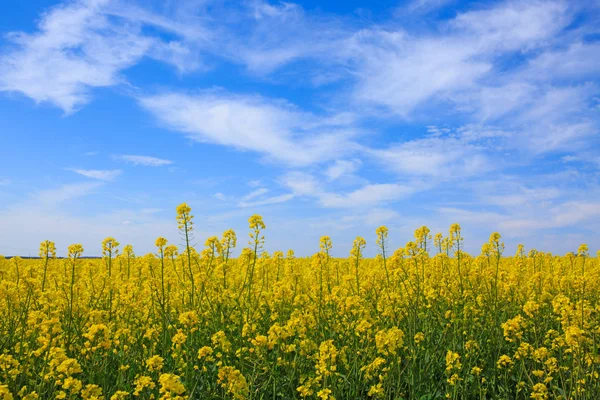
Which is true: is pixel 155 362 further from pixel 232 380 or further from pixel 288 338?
pixel 288 338

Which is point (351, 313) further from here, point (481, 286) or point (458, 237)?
point (481, 286)

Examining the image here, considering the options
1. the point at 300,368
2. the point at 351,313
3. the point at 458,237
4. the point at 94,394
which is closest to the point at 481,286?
the point at 458,237

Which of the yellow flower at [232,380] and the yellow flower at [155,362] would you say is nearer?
the yellow flower at [232,380]

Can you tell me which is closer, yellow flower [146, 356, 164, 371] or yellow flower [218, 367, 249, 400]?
yellow flower [218, 367, 249, 400]

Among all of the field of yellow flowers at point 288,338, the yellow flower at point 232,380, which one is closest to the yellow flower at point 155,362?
the field of yellow flowers at point 288,338

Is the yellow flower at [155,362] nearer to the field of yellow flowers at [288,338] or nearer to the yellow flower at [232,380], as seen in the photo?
the field of yellow flowers at [288,338]

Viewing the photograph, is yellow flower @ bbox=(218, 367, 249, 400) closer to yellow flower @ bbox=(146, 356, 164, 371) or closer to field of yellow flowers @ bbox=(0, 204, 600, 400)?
field of yellow flowers @ bbox=(0, 204, 600, 400)

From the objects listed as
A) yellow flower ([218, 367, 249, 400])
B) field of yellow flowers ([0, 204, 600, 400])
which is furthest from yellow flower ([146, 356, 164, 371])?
yellow flower ([218, 367, 249, 400])

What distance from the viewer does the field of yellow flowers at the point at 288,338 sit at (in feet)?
14.6

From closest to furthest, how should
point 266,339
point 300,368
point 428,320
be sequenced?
point 266,339 → point 300,368 → point 428,320

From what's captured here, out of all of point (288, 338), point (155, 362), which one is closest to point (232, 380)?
point (155, 362)

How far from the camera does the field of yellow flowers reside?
446 cm

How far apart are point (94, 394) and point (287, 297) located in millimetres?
3232

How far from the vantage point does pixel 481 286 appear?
8.33 m
